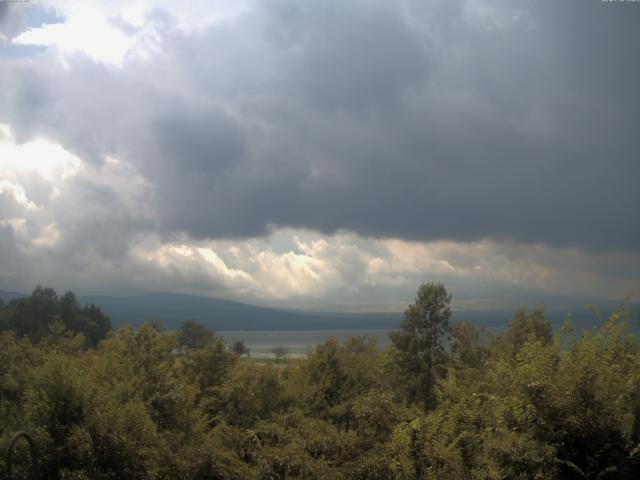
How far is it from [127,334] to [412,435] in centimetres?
2336

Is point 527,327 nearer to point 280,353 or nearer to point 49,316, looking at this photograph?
point 280,353

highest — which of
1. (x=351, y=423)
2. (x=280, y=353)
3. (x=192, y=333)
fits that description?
(x=280, y=353)

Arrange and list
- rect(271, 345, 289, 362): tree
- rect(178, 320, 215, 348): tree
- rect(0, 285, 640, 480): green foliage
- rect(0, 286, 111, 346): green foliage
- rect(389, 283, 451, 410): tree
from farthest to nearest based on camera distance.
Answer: rect(178, 320, 215, 348): tree, rect(0, 286, 111, 346): green foliage, rect(271, 345, 289, 362): tree, rect(389, 283, 451, 410): tree, rect(0, 285, 640, 480): green foliage

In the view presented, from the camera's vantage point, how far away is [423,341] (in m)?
51.5

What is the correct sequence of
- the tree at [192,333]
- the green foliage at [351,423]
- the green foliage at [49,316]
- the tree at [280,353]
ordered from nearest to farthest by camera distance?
the green foliage at [351,423] < the tree at [280,353] < the green foliage at [49,316] < the tree at [192,333]

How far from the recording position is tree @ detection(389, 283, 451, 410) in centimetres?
4912

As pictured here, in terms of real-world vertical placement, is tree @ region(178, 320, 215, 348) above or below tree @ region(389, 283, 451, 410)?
below

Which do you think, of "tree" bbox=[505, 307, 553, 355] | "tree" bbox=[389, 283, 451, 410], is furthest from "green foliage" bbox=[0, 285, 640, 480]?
"tree" bbox=[505, 307, 553, 355]

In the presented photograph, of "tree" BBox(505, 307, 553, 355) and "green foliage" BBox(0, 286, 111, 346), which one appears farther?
"green foliage" BBox(0, 286, 111, 346)

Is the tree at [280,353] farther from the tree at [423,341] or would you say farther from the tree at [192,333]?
the tree at [192,333]

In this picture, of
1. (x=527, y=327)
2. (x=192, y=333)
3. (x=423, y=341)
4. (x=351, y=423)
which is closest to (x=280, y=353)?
(x=423, y=341)

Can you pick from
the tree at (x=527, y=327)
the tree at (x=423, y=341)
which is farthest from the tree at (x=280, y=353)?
the tree at (x=527, y=327)

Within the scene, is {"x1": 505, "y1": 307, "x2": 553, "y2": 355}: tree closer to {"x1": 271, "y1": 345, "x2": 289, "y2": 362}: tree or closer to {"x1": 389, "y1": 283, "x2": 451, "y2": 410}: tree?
{"x1": 389, "y1": 283, "x2": 451, "y2": 410}: tree

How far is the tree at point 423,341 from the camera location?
1934 inches
